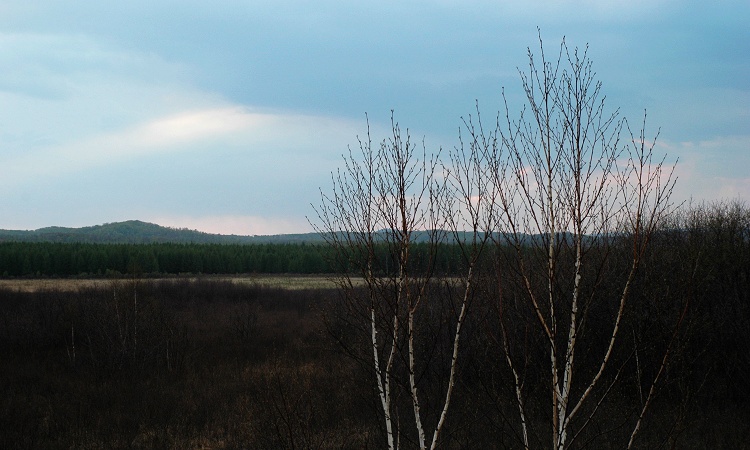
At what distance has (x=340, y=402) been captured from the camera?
1477 cm

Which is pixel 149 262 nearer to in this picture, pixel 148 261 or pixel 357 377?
pixel 148 261

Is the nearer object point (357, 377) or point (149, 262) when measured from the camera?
point (357, 377)

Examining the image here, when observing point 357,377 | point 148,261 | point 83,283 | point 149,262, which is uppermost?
point 148,261

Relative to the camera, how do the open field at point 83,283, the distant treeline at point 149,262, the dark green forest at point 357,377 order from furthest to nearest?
the distant treeline at point 149,262, the open field at point 83,283, the dark green forest at point 357,377

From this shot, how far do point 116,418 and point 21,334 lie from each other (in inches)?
527

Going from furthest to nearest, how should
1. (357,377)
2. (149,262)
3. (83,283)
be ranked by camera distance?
1. (149,262)
2. (83,283)
3. (357,377)

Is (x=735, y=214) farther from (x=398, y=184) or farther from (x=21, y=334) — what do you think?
(x=21, y=334)

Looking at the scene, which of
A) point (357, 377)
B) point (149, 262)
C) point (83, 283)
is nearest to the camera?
point (357, 377)

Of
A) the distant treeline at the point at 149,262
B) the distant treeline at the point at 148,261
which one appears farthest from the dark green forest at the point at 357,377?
the distant treeline at the point at 148,261

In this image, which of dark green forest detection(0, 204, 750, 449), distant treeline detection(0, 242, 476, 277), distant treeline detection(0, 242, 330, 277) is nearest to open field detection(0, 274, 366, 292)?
distant treeline detection(0, 242, 476, 277)

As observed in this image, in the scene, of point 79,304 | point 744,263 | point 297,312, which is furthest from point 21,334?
point 744,263

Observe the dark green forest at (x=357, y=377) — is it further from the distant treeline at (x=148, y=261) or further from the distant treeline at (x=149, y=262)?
the distant treeline at (x=148, y=261)

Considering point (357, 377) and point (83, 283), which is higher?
point (83, 283)

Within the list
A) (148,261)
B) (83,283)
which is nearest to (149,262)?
(148,261)
